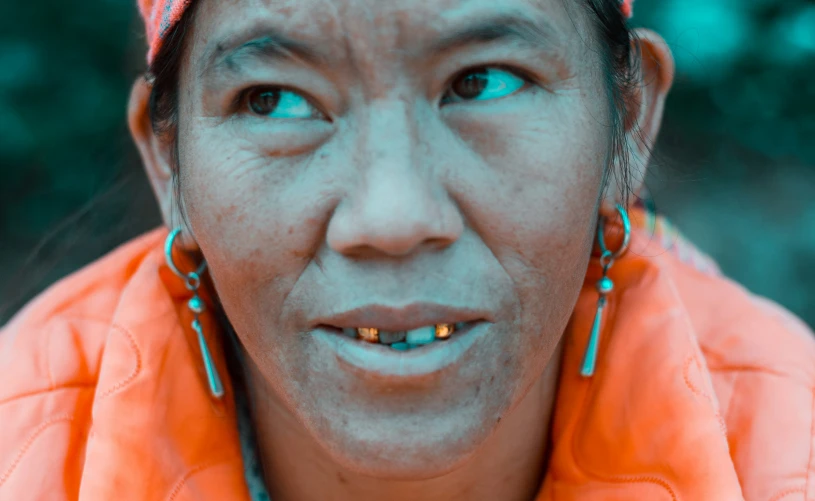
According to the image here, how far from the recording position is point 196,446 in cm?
183

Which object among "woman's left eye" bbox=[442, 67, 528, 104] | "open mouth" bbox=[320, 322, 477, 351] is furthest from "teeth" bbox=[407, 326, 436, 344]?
"woman's left eye" bbox=[442, 67, 528, 104]

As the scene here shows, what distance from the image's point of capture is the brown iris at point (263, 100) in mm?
1559

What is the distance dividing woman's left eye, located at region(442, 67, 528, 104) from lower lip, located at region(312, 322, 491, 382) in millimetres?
385

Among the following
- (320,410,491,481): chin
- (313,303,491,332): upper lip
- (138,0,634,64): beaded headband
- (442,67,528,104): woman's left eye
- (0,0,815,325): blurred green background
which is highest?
(138,0,634,64): beaded headband

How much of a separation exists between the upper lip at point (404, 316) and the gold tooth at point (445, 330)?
42mm

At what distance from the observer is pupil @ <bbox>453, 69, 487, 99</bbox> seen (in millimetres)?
1507

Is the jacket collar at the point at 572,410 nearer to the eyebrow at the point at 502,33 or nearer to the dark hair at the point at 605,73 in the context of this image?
the dark hair at the point at 605,73

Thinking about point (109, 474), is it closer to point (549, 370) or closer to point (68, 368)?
point (68, 368)

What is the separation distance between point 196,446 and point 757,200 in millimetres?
2986

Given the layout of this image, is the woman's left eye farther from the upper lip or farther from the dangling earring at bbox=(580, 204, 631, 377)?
the dangling earring at bbox=(580, 204, 631, 377)

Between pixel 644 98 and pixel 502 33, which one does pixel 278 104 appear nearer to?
pixel 502 33

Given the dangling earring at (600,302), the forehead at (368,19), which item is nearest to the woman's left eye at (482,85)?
the forehead at (368,19)

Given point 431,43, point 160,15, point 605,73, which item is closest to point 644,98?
point 605,73

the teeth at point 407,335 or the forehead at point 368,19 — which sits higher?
the forehead at point 368,19
